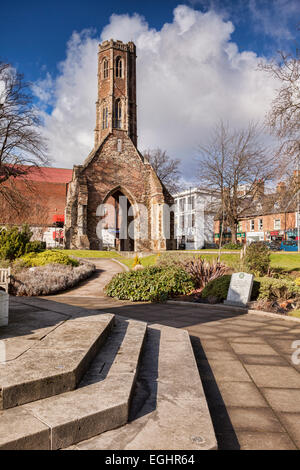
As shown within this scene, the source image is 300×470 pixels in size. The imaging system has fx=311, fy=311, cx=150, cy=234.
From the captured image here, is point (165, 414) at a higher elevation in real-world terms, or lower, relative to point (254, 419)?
higher

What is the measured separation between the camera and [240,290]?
7.42m

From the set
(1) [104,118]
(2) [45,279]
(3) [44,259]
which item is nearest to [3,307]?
(2) [45,279]

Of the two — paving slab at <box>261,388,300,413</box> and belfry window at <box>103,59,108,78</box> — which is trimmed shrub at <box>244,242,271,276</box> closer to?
paving slab at <box>261,388,300,413</box>

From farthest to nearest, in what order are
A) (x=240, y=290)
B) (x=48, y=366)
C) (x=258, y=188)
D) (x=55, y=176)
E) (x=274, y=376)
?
(x=55, y=176) < (x=258, y=188) < (x=240, y=290) < (x=274, y=376) < (x=48, y=366)

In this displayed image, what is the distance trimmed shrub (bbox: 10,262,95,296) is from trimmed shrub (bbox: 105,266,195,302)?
1.85 metres

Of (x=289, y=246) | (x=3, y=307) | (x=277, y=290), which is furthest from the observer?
(x=289, y=246)

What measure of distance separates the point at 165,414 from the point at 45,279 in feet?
28.7

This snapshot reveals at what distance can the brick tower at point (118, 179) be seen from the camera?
25.3 m

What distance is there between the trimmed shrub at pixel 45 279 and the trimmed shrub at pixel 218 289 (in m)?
4.84

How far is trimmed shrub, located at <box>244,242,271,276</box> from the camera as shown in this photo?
10.0 meters

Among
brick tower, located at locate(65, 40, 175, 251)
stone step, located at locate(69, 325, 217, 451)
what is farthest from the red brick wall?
stone step, located at locate(69, 325, 217, 451)

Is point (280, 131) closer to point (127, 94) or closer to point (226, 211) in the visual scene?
point (226, 211)

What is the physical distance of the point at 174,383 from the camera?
2760 mm

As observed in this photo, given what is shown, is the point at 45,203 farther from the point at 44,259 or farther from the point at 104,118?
the point at 44,259
